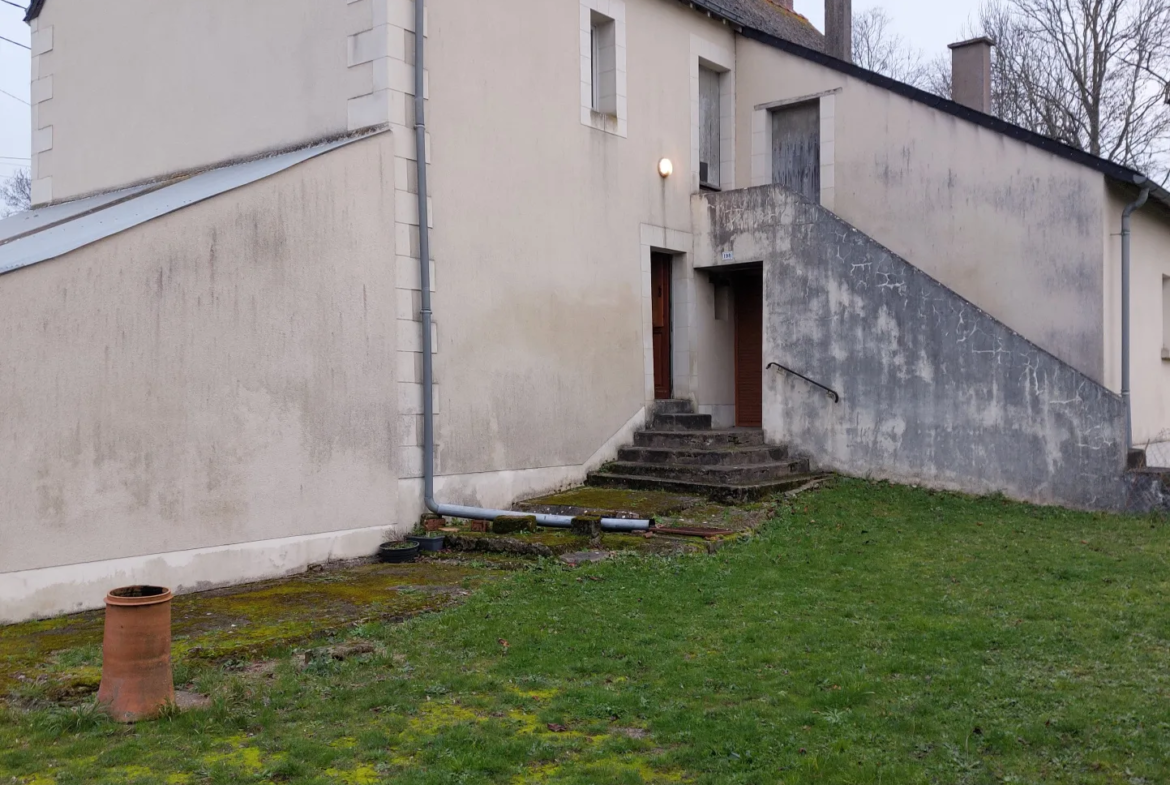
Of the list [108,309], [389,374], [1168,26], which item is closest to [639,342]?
[389,374]

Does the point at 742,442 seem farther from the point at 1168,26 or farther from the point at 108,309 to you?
the point at 1168,26

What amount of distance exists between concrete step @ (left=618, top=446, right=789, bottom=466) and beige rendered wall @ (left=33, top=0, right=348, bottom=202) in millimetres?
4935

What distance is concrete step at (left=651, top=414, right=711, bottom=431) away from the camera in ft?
40.7

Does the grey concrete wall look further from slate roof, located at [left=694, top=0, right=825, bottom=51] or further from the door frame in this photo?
slate roof, located at [left=694, top=0, right=825, bottom=51]

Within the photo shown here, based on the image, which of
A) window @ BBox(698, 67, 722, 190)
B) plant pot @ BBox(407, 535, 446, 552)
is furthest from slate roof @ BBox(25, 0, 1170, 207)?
plant pot @ BBox(407, 535, 446, 552)

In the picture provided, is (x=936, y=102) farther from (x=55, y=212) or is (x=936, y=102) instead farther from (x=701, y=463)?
(x=55, y=212)

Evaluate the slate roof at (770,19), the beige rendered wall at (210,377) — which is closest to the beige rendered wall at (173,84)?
the beige rendered wall at (210,377)

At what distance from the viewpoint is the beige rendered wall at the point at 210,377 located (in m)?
6.74

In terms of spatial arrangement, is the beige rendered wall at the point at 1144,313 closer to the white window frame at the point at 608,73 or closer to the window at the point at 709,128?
the window at the point at 709,128

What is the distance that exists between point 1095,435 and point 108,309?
30.7 feet

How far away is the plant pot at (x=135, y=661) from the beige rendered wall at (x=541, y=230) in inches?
199

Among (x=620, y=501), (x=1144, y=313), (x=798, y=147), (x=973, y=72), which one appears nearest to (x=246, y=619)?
(x=620, y=501)

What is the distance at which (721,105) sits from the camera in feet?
47.4

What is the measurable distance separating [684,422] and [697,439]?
0.63 m
